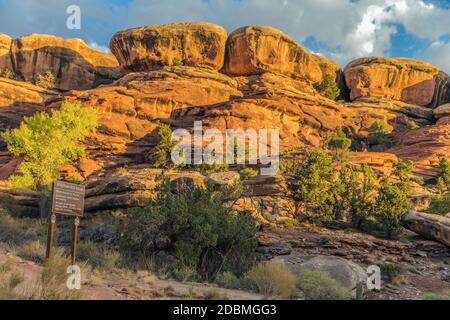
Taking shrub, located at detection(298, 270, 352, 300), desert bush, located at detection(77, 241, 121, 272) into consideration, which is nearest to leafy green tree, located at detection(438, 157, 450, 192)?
shrub, located at detection(298, 270, 352, 300)

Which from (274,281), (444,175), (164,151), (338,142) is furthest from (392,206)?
(338,142)

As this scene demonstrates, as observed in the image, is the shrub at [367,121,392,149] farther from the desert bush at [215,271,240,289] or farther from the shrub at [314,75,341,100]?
the desert bush at [215,271,240,289]

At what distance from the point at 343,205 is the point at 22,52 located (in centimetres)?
5675

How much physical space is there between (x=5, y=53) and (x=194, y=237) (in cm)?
6060

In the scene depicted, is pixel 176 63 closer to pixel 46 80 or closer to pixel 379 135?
pixel 46 80

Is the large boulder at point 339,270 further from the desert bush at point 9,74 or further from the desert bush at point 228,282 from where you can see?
Result: the desert bush at point 9,74

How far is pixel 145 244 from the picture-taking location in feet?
45.5

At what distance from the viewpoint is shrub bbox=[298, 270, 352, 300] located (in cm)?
972

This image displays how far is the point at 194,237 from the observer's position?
44.1 ft

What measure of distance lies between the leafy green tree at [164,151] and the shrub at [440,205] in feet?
60.2

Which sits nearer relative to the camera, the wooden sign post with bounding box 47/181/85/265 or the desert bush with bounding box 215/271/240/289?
the wooden sign post with bounding box 47/181/85/265

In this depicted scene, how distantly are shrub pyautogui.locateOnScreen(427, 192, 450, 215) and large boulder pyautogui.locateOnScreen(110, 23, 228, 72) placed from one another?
3606 cm

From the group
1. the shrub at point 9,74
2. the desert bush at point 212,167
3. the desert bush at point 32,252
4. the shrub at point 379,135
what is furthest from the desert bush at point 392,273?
the shrub at point 9,74

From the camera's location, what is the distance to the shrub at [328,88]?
55953mm
